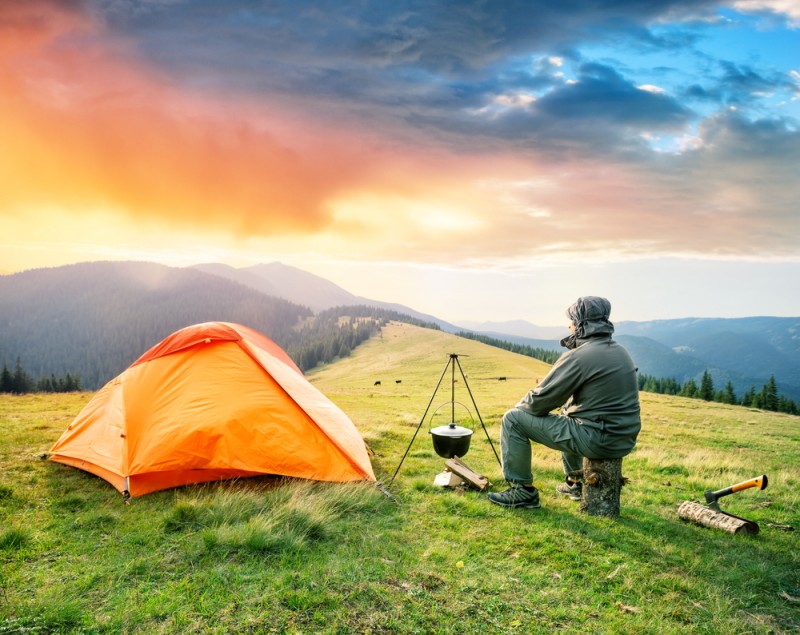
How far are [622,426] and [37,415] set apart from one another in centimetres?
1833

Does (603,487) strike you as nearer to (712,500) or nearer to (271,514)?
(712,500)

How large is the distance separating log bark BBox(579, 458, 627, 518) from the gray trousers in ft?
1.07

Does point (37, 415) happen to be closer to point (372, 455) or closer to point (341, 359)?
point (372, 455)

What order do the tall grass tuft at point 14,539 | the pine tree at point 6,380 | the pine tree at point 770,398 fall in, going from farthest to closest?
1. the pine tree at point 770,398
2. the pine tree at point 6,380
3. the tall grass tuft at point 14,539

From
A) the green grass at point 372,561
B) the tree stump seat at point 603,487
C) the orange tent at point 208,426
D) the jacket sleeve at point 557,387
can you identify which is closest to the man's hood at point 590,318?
the jacket sleeve at point 557,387

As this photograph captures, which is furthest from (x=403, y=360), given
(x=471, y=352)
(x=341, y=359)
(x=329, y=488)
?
(x=329, y=488)

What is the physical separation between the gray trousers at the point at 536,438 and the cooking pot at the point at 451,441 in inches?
38.6

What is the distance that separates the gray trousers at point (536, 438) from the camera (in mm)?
6922

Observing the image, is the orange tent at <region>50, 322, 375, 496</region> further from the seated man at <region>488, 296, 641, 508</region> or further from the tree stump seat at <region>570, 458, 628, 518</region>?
the tree stump seat at <region>570, 458, 628, 518</region>

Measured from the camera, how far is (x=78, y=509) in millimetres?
7062

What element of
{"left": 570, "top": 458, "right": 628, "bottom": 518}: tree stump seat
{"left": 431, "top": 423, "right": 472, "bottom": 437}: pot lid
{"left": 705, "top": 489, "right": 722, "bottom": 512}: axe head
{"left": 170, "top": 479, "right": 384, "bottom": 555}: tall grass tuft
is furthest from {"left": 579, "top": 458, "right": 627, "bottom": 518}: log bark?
{"left": 170, "top": 479, "right": 384, "bottom": 555}: tall grass tuft

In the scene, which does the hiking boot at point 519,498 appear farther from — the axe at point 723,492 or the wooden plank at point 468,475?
the axe at point 723,492

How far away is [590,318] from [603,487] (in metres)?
2.67

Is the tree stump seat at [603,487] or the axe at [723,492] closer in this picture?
the axe at [723,492]
